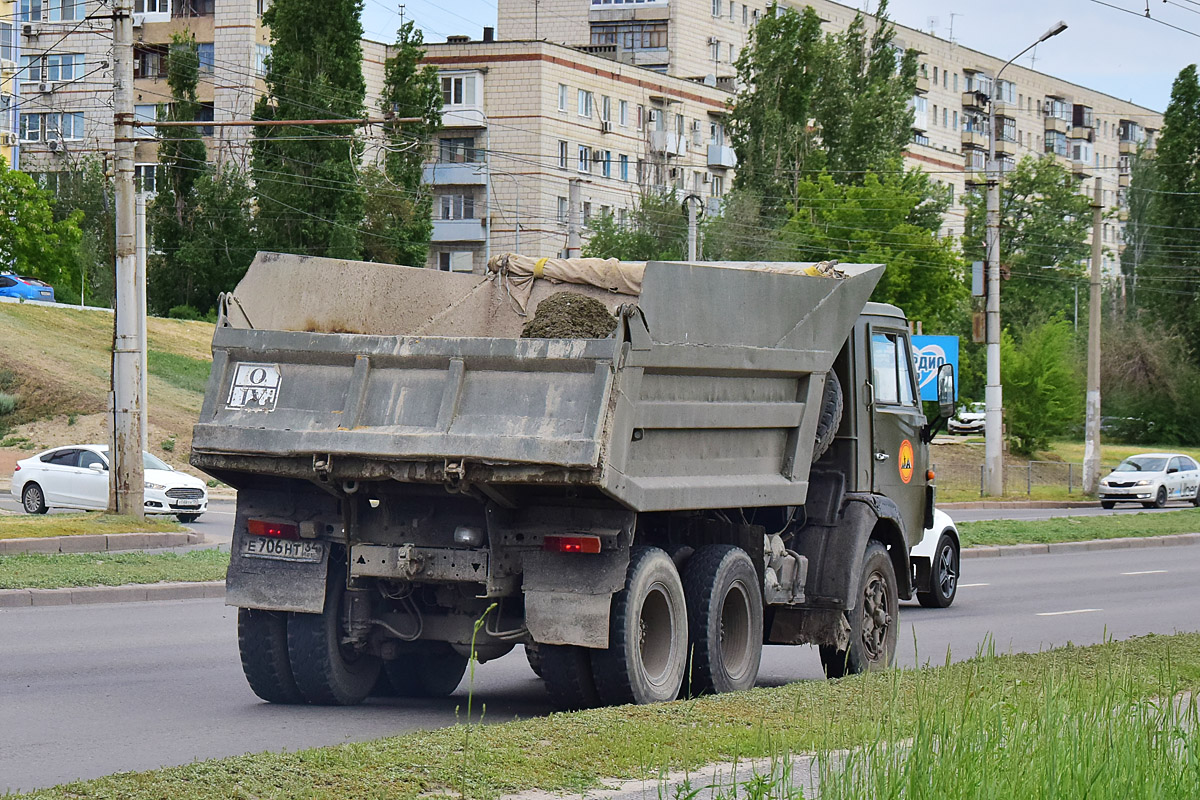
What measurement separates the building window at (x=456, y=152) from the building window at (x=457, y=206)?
1.70 meters

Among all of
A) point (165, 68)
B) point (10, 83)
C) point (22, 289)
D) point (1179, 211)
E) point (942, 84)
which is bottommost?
point (22, 289)

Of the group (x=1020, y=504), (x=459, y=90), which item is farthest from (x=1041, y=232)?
(x=1020, y=504)

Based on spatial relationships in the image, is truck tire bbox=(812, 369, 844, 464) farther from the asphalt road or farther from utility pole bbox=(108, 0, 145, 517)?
utility pole bbox=(108, 0, 145, 517)

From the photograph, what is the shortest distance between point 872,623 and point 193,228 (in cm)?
5896

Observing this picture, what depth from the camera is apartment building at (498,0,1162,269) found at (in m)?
91.2

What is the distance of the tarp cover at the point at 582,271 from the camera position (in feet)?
32.3

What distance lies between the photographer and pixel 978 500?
4328cm

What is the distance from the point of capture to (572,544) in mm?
8953

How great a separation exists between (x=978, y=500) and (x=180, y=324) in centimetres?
A: 2867

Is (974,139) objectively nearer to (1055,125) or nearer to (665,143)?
(1055,125)

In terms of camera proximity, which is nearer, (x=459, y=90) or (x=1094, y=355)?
(x=1094, y=355)

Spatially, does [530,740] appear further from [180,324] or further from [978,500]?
[180,324]

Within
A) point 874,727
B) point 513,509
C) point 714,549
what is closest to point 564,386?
point 513,509

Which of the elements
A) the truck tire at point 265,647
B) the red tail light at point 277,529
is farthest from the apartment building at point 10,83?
the red tail light at point 277,529
